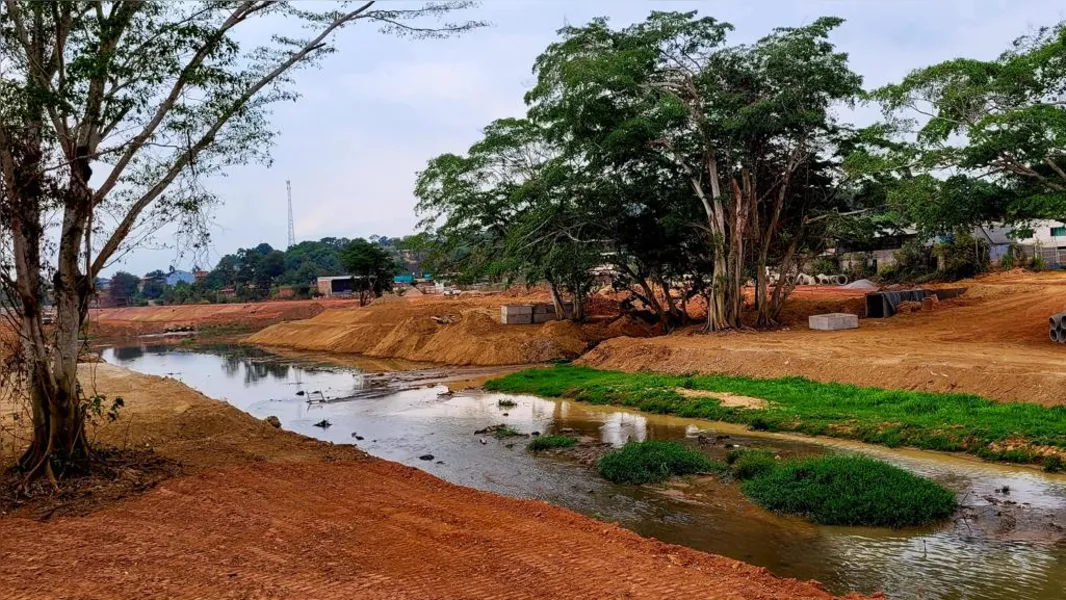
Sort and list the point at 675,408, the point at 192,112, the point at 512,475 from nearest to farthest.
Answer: the point at 192,112
the point at 512,475
the point at 675,408

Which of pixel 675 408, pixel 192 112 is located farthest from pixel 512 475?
pixel 192 112

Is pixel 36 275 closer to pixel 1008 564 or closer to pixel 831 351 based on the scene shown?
pixel 1008 564

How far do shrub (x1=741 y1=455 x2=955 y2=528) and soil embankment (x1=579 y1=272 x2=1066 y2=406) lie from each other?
5.59m

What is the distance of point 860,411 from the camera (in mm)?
14445

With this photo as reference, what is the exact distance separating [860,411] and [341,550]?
10.8 m

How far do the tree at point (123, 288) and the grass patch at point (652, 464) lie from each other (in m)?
91.3

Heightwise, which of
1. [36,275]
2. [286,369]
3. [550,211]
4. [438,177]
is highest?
[438,177]

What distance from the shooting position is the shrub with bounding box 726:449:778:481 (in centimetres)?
1088

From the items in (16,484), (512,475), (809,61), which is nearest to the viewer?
(16,484)

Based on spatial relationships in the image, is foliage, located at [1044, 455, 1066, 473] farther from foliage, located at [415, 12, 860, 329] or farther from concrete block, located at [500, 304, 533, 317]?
concrete block, located at [500, 304, 533, 317]

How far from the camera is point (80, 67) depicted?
884cm

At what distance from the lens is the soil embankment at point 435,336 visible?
29.6m

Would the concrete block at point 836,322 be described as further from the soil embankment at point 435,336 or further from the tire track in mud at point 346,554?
the tire track in mud at point 346,554

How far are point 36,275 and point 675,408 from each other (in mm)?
12069
